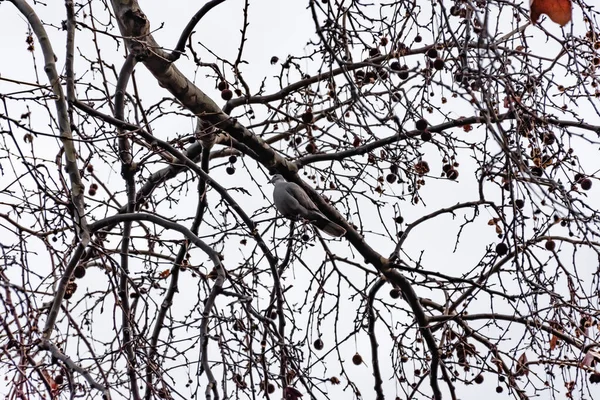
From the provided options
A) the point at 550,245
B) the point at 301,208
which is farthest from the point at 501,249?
the point at 301,208

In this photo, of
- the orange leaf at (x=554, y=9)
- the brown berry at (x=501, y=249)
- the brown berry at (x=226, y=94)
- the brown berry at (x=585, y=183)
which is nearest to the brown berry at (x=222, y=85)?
the brown berry at (x=226, y=94)

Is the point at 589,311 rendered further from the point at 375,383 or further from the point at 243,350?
the point at 243,350

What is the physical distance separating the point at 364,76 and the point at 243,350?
1.71 m

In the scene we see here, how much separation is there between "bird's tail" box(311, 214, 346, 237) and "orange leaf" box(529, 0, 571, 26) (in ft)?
9.29

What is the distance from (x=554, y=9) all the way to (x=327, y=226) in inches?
115

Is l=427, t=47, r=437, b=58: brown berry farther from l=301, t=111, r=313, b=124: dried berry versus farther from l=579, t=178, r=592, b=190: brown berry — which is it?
l=579, t=178, r=592, b=190: brown berry

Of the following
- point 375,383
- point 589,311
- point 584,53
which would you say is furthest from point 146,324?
point 584,53

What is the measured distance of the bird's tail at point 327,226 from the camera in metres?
4.51

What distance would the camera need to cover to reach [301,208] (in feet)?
15.0

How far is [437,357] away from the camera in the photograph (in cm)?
411

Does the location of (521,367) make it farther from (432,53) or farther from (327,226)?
(432,53)

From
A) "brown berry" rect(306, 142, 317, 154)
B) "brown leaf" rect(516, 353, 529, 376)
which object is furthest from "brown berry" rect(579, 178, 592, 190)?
"brown berry" rect(306, 142, 317, 154)

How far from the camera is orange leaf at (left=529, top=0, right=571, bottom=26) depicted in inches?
68.3

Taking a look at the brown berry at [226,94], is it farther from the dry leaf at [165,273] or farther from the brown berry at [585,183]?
the brown berry at [585,183]
